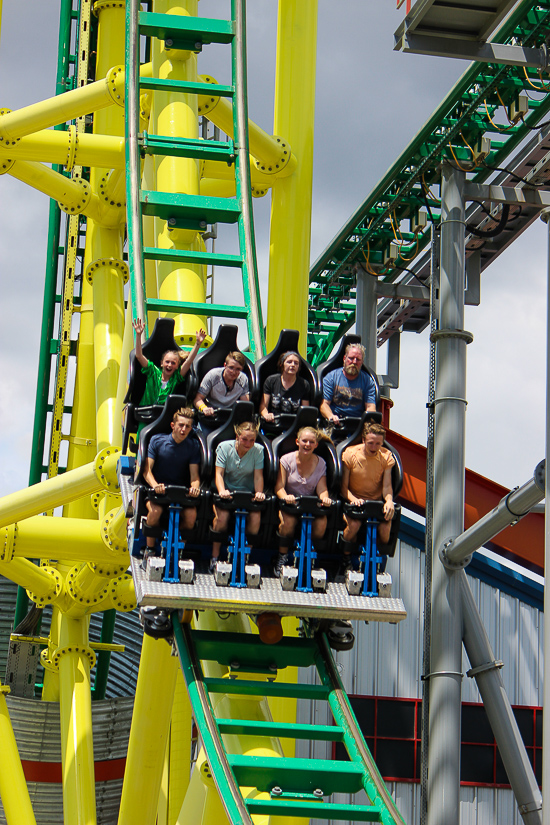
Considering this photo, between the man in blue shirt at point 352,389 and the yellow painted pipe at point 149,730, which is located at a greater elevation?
the man in blue shirt at point 352,389

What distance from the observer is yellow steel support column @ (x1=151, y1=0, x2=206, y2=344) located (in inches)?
335

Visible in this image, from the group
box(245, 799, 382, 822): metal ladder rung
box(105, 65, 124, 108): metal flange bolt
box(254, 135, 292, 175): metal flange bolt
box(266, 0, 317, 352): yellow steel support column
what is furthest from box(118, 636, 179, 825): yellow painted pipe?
box(105, 65, 124, 108): metal flange bolt

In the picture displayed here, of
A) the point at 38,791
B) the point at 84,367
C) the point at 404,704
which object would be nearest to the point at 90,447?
the point at 84,367

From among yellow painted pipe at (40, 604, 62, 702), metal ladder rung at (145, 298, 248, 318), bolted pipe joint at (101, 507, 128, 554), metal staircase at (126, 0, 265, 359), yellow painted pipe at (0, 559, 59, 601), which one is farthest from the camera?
yellow painted pipe at (40, 604, 62, 702)

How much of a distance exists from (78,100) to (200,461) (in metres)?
4.38

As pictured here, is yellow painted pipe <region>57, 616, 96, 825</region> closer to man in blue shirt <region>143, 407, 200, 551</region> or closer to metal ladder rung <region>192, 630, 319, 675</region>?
metal ladder rung <region>192, 630, 319, 675</region>

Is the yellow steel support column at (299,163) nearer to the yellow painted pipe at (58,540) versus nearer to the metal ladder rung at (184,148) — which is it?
the metal ladder rung at (184,148)

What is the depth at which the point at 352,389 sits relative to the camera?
758 centimetres

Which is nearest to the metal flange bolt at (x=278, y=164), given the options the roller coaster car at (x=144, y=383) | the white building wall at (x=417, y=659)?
the roller coaster car at (x=144, y=383)

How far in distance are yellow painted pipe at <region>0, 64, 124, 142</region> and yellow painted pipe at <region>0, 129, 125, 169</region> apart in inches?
3.5

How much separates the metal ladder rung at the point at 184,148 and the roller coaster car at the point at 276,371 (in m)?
1.97

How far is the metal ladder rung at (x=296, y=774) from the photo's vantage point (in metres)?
5.96

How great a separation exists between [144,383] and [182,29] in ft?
11.3

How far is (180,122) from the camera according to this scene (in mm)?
9172
